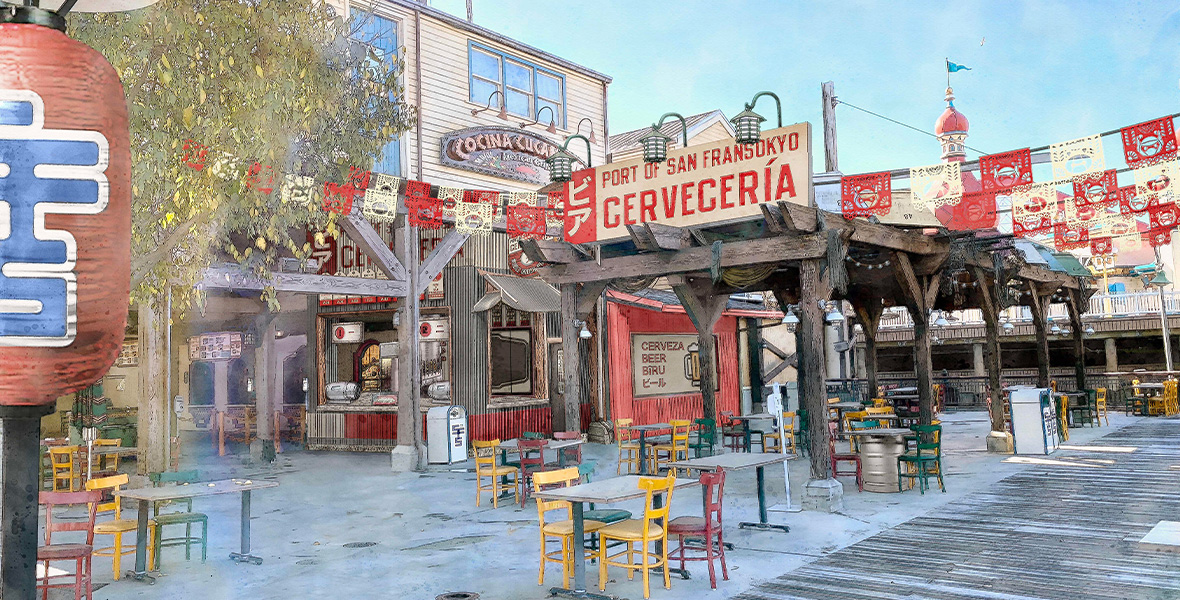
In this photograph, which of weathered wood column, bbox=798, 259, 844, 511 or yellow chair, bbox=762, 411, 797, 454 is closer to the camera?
weathered wood column, bbox=798, 259, 844, 511

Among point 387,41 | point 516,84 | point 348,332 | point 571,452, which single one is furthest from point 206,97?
point 348,332

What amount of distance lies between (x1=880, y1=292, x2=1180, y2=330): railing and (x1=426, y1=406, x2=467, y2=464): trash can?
14.2 meters

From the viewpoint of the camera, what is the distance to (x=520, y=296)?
678 inches

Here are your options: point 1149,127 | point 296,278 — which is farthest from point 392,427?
point 1149,127

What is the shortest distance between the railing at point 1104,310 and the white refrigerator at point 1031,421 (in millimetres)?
9258

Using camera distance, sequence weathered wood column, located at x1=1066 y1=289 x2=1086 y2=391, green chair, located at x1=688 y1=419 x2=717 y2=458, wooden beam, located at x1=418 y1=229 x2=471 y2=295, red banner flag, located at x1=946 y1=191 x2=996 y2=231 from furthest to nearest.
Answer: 1. weathered wood column, located at x1=1066 y1=289 x2=1086 y2=391
2. wooden beam, located at x1=418 y1=229 x2=471 y2=295
3. green chair, located at x1=688 y1=419 x2=717 y2=458
4. red banner flag, located at x1=946 y1=191 x2=996 y2=231

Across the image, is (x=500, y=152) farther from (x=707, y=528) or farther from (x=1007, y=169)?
(x=707, y=528)

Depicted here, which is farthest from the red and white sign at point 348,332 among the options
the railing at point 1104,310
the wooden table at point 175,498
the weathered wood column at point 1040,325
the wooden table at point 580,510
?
the weathered wood column at point 1040,325

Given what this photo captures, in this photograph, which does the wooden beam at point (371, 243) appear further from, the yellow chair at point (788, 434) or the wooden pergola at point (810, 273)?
the yellow chair at point (788, 434)

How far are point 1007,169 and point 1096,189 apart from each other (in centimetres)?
235

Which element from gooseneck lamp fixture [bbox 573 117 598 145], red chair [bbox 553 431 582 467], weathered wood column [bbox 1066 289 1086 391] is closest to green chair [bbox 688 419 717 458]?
red chair [bbox 553 431 582 467]

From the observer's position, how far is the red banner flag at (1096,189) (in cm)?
1106

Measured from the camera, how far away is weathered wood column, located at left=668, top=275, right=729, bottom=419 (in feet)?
52.2

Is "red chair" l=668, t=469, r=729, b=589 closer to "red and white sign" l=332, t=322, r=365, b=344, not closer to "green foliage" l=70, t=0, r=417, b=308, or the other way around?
"green foliage" l=70, t=0, r=417, b=308
